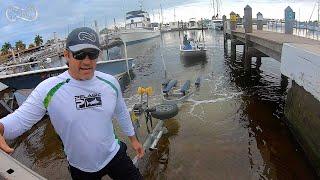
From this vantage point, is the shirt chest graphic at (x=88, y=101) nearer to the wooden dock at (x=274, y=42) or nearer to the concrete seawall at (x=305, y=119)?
the concrete seawall at (x=305, y=119)

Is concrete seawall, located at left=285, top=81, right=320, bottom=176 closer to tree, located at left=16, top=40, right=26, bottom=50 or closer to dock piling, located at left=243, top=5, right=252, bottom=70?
dock piling, located at left=243, top=5, right=252, bottom=70

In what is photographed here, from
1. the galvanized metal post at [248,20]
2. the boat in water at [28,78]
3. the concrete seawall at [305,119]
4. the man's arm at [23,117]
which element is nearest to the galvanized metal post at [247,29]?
the galvanized metal post at [248,20]

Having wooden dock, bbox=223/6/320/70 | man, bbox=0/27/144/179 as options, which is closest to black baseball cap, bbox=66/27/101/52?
man, bbox=0/27/144/179

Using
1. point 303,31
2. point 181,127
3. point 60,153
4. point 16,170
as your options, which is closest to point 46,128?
point 60,153

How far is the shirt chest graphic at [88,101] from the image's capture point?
9.66ft

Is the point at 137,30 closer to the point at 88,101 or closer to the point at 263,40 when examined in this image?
the point at 263,40

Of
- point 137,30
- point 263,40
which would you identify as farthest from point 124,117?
point 137,30

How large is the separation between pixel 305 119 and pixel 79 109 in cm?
850

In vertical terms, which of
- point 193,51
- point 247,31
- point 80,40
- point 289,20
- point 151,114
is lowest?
point 151,114

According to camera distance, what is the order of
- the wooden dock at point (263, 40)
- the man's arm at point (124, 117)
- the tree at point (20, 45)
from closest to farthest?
the man's arm at point (124, 117)
the wooden dock at point (263, 40)
the tree at point (20, 45)

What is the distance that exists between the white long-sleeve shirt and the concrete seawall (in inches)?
273

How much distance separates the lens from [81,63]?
9.80 feet

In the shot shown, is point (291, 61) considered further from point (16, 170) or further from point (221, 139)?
point (16, 170)

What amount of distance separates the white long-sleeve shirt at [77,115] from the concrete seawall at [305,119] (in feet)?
22.7
